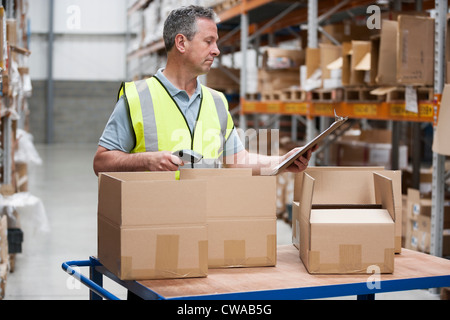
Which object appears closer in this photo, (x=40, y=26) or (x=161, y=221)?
(x=161, y=221)

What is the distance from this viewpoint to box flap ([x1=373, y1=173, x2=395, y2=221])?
221cm

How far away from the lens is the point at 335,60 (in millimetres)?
6324

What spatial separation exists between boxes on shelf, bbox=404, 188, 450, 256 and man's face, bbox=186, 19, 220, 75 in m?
3.10

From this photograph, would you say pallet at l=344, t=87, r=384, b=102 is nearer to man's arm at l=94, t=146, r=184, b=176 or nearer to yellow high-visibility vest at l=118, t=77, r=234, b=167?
yellow high-visibility vest at l=118, t=77, r=234, b=167

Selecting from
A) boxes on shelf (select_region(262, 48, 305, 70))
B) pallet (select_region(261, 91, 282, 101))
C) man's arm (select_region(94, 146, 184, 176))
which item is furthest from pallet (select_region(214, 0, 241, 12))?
man's arm (select_region(94, 146, 184, 176))

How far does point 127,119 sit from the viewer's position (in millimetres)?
2799

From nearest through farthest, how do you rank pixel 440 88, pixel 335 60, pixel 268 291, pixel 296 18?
pixel 268 291, pixel 440 88, pixel 335 60, pixel 296 18

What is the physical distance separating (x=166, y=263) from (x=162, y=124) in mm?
879

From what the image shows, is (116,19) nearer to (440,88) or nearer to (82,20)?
(82,20)

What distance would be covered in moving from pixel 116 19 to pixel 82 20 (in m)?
1.09

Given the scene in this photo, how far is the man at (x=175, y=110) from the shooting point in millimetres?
2789

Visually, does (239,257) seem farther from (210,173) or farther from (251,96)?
(251,96)

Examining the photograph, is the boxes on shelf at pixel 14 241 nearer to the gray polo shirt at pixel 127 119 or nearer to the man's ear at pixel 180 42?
the gray polo shirt at pixel 127 119
